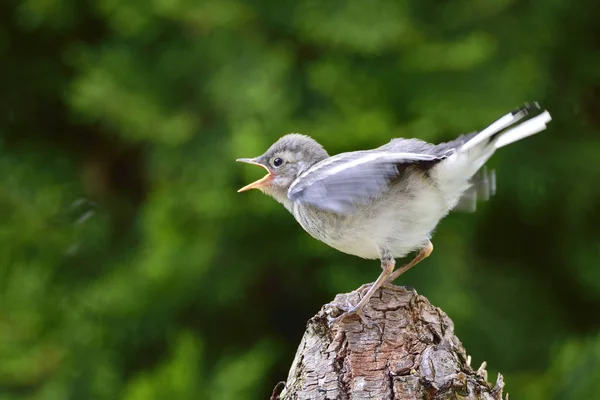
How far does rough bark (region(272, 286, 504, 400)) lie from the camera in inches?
83.4

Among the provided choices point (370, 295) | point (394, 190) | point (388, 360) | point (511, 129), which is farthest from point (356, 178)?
point (388, 360)

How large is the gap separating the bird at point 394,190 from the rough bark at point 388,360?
0.64 feet

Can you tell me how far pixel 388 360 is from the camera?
2.20 m

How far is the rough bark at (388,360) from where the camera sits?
2.12 metres

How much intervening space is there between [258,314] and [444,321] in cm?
269

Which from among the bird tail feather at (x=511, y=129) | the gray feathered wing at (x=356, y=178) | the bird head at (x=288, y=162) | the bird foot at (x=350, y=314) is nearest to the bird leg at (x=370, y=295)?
the bird foot at (x=350, y=314)

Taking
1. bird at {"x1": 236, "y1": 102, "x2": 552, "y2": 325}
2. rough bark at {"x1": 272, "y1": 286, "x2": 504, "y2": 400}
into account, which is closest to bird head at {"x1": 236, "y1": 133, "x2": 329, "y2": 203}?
bird at {"x1": 236, "y1": 102, "x2": 552, "y2": 325}

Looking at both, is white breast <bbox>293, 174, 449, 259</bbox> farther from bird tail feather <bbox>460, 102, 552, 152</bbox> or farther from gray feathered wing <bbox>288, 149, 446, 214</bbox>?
bird tail feather <bbox>460, 102, 552, 152</bbox>

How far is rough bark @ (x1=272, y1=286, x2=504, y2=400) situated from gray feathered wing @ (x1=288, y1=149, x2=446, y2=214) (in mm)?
349

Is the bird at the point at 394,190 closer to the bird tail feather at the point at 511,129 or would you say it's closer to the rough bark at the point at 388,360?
the bird tail feather at the point at 511,129

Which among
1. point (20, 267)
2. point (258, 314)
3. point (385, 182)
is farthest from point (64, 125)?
point (385, 182)

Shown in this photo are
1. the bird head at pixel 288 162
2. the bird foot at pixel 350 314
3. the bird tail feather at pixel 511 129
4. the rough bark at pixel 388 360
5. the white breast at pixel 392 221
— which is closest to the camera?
the rough bark at pixel 388 360

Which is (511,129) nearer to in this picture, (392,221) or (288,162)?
(392,221)

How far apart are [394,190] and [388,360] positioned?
685mm
